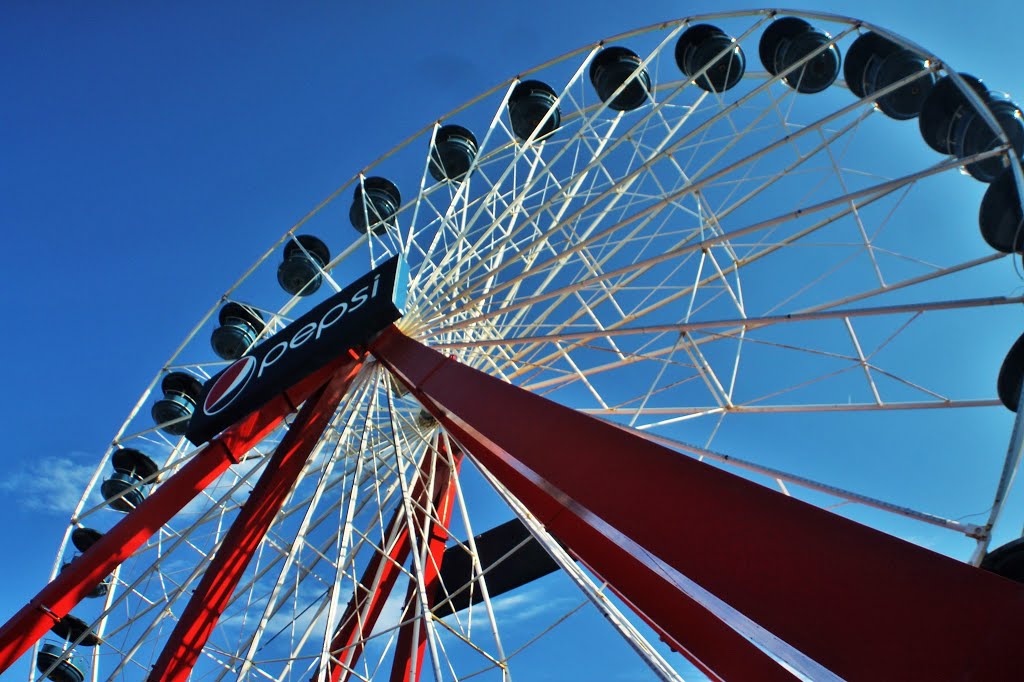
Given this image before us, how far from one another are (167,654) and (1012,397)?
7823 millimetres

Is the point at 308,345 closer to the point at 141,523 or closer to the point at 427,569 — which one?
the point at 141,523

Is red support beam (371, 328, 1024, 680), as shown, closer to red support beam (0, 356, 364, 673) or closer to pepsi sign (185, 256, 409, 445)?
pepsi sign (185, 256, 409, 445)

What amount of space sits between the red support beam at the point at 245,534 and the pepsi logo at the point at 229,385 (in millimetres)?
836

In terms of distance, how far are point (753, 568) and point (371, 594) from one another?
7700mm

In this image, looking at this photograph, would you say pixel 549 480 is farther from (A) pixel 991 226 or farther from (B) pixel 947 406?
(B) pixel 947 406

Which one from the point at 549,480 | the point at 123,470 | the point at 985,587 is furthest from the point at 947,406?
the point at 123,470

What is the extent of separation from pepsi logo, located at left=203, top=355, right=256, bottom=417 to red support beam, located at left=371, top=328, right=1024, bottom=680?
210 inches

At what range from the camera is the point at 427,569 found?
9.88 metres

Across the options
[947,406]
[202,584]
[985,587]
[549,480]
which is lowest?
[985,587]

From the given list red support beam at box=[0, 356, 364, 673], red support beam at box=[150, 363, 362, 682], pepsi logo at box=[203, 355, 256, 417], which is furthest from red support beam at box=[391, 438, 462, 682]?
pepsi logo at box=[203, 355, 256, 417]

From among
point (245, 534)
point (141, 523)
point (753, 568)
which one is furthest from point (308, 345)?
Result: point (753, 568)

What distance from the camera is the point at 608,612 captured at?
479cm

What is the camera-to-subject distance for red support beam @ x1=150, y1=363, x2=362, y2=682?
21.9 ft

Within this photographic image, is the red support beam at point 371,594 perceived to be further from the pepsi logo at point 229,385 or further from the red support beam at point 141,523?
the pepsi logo at point 229,385
